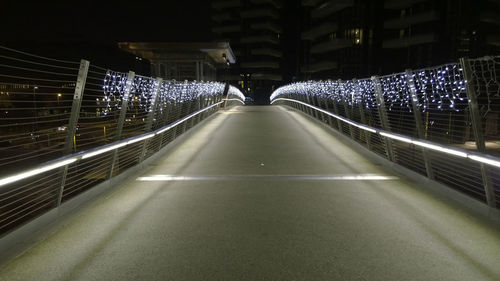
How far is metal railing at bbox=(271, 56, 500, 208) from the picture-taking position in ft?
14.7

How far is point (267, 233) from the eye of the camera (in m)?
3.96

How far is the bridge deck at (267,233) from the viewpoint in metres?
3.14

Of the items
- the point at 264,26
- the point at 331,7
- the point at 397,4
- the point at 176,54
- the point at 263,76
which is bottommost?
the point at 176,54

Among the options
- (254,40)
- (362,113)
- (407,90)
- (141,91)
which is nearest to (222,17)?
(254,40)

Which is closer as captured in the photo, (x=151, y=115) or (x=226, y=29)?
(x=151, y=115)

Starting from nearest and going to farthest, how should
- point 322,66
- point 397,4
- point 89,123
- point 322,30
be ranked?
point 89,123, point 397,4, point 322,30, point 322,66

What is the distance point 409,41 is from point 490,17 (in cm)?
847

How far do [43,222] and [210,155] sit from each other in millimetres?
4850

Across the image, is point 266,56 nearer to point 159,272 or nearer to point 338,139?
point 338,139

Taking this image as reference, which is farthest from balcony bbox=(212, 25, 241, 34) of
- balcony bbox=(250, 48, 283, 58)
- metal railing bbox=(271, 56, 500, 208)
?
metal railing bbox=(271, 56, 500, 208)

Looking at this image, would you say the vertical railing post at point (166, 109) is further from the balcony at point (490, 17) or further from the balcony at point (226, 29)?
the balcony at point (226, 29)

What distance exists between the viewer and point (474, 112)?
450 cm

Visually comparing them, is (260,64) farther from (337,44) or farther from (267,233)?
(267,233)

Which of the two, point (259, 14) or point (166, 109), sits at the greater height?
point (259, 14)
